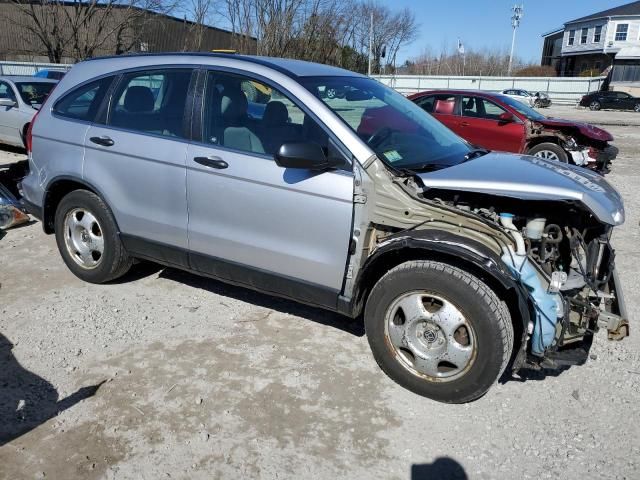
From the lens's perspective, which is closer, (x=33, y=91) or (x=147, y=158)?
(x=147, y=158)

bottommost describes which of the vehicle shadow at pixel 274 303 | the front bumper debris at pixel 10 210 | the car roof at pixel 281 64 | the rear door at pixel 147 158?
the vehicle shadow at pixel 274 303

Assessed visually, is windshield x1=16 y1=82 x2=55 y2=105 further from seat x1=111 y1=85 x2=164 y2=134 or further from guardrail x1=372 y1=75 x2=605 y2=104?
guardrail x1=372 y1=75 x2=605 y2=104

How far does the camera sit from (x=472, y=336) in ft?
9.73

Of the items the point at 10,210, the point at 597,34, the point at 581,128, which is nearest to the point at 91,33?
the point at 10,210

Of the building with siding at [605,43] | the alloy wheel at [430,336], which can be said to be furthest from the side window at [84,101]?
the building with siding at [605,43]

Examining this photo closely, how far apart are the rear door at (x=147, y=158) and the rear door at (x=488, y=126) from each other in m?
7.81

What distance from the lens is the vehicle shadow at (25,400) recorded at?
2.91 metres

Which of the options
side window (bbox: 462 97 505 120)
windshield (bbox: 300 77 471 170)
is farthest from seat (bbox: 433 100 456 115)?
windshield (bbox: 300 77 471 170)

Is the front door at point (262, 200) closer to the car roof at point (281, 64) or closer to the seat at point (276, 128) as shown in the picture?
the seat at point (276, 128)

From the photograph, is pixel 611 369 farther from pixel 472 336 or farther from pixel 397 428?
pixel 397 428

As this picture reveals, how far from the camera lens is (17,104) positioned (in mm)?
10719

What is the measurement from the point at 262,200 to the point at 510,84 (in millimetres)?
44543

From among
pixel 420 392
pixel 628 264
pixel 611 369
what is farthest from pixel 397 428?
pixel 628 264

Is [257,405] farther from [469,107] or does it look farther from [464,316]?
[469,107]
